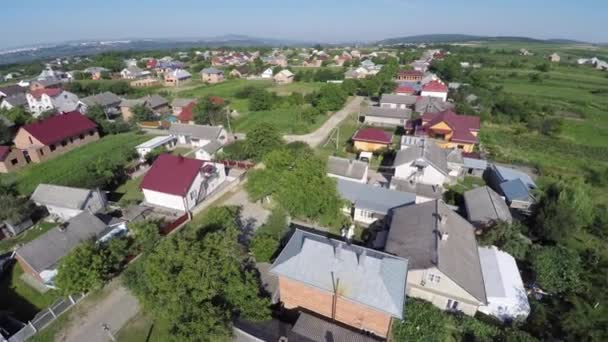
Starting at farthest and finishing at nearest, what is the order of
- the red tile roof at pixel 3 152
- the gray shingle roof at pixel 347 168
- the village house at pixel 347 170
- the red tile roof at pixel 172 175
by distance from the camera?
the red tile roof at pixel 3 152, the gray shingle roof at pixel 347 168, the village house at pixel 347 170, the red tile roof at pixel 172 175

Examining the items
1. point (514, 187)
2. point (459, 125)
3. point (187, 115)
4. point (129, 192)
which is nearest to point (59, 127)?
point (187, 115)

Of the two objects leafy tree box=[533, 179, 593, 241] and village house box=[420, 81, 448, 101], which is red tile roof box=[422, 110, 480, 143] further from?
village house box=[420, 81, 448, 101]

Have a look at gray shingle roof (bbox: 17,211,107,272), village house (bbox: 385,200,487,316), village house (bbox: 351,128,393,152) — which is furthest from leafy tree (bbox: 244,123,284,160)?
village house (bbox: 385,200,487,316)

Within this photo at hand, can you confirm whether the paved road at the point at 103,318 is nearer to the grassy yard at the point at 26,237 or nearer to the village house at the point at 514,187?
the grassy yard at the point at 26,237

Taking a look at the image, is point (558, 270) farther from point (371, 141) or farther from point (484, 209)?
point (371, 141)

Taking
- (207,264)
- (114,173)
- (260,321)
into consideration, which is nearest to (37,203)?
(114,173)

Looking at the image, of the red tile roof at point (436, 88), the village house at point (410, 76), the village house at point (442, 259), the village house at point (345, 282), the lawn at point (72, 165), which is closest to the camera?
the village house at point (345, 282)

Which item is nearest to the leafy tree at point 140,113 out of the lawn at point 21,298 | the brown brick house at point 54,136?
the brown brick house at point 54,136
